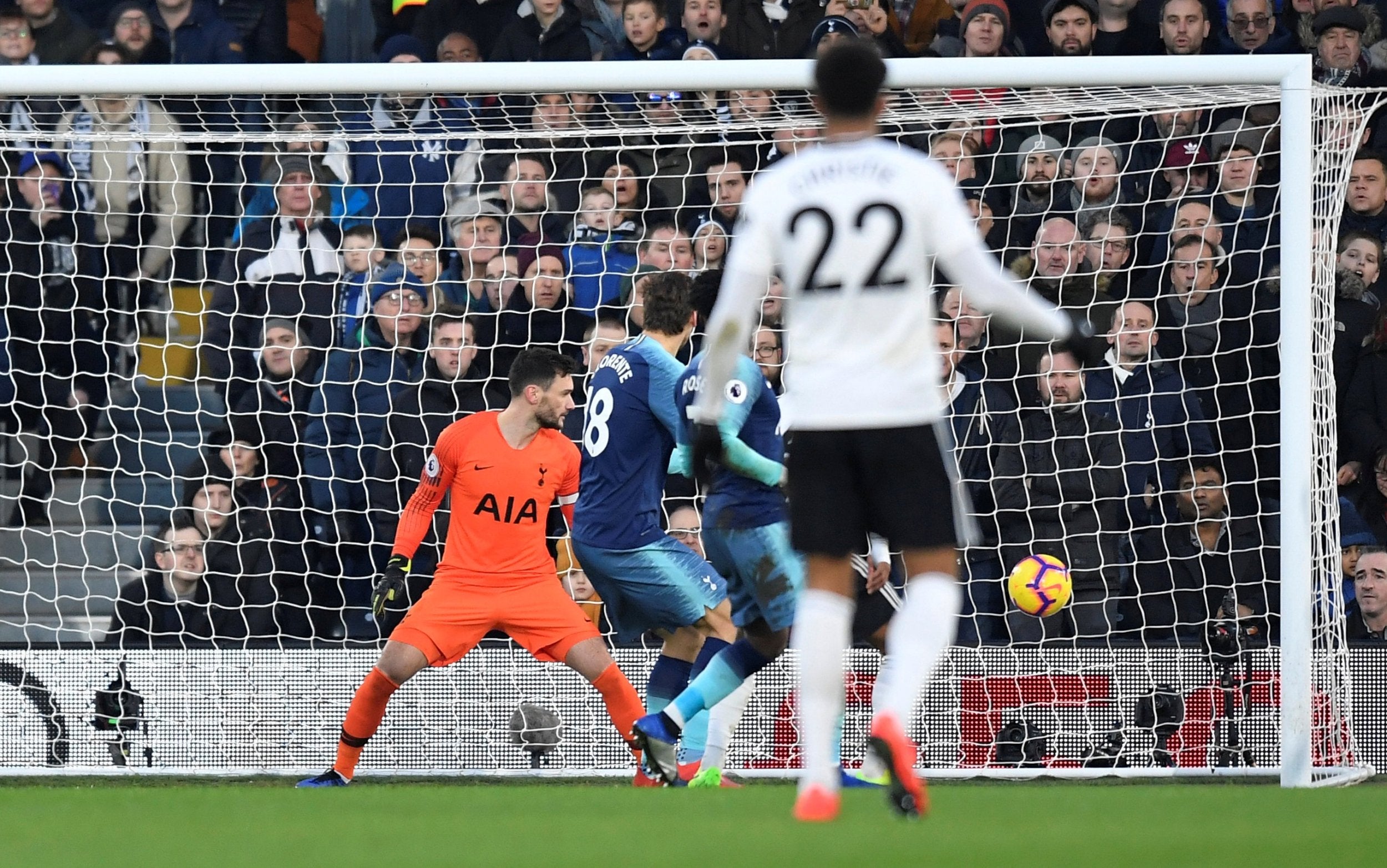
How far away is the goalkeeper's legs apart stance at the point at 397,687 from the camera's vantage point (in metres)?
8.05

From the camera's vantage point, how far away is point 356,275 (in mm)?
10391

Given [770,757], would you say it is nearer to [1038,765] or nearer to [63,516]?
[1038,765]

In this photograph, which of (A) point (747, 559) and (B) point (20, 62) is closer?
(A) point (747, 559)

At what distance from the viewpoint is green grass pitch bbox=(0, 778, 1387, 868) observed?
3861 millimetres

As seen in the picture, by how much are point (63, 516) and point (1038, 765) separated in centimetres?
563

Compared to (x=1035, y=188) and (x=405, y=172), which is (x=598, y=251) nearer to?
(x=405, y=172)

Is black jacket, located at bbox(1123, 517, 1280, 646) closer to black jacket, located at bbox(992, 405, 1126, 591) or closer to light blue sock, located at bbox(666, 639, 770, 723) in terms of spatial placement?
black jacket, located at bbox(992, 405, 1126, 591)

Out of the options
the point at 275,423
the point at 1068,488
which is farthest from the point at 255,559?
the point at 1068,488

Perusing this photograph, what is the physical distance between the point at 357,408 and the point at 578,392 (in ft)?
4.02

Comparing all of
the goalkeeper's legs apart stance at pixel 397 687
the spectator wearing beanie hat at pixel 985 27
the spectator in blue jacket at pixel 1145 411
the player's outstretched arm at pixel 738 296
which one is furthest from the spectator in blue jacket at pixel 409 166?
the player's outstretched arm at pixel 738 296

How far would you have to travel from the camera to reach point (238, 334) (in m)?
10.5

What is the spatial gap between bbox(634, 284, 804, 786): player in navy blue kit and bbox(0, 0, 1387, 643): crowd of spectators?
2126mm

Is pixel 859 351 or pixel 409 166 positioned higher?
pixel 409 166

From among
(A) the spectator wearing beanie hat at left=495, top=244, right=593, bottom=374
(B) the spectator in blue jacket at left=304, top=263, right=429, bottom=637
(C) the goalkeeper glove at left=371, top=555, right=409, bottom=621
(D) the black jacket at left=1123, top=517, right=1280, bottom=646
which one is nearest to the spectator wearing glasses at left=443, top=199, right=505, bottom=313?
(A) the spectator wearing beanie hat at left=495, top=244, right=593, bottom=374
